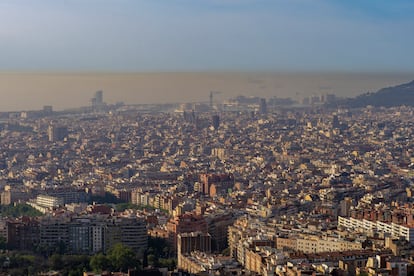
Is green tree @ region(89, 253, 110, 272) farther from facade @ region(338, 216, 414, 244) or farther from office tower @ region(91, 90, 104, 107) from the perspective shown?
office tower @ region(91, 90, 104, 107)

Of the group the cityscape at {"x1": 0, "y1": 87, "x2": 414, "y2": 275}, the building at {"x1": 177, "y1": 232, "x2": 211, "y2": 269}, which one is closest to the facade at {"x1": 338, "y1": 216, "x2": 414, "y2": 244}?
the cityscape at {"x1": 0, "y1": 87, "x2": 414, "y2": 275}

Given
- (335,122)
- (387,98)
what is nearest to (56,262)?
(335,122)

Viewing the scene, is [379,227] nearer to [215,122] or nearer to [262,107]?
[215,122]

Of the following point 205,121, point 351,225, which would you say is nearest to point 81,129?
point 205,121

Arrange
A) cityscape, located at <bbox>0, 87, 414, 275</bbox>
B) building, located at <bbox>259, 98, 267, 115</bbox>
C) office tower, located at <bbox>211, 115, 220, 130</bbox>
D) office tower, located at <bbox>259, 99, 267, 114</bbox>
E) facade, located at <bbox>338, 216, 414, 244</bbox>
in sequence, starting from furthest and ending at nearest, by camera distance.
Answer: office tower, located at <bbox>259, 99, 267, 114</bbox> < building, located at <bbox>259, 98, 267, 115</bbox> < office tower, located at <bbox>211, 115, 220, 130</bbox> < facade, located at <bbox>338, 216, 414, 244</bbox> < cityscape, located at <bbox>0, 87, 414, 275</bbox>

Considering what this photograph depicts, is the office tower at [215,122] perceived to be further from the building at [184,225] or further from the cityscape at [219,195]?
the building at [184,225]

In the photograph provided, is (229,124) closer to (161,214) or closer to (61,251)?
(161,214)

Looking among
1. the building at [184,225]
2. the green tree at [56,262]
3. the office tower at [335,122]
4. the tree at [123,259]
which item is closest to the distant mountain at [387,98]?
the office tower at [335,122]

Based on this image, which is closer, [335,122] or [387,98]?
[335,122]
